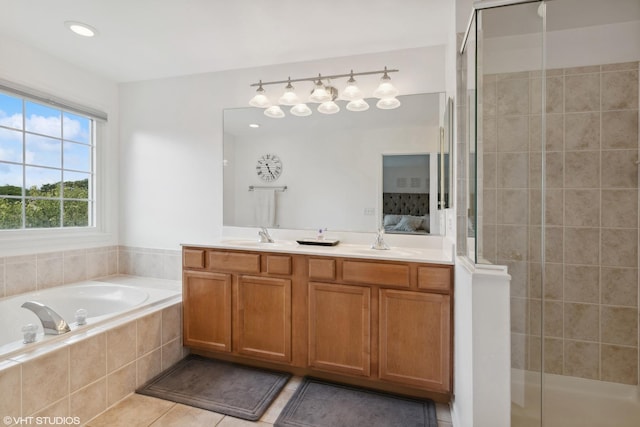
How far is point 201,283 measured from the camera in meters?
2.35

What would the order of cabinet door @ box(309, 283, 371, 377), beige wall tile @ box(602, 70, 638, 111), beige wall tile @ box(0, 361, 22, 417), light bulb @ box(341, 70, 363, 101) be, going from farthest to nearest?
light bulb @ box(341, 70, 363, 101) < cabinet door @ box(309, 283, 371, 377) < beige wall tile @ box(602, 70, 638, 111) < beige wall tile @ box(0, 361, 22, 417)

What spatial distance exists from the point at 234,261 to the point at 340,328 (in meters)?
0.88

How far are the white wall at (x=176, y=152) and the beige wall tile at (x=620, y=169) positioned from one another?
206 centimetres

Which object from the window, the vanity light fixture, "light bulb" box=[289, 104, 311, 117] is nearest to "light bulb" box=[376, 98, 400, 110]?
the vanity light fixture

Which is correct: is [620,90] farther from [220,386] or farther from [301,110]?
[220,386]

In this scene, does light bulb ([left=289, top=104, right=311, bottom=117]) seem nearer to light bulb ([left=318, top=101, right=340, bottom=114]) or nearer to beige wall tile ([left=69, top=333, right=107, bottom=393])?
light bulb ([left=318, top=101, right=340, bottom=114])

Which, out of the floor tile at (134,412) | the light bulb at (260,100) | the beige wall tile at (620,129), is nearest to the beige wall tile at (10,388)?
the floor tile at (134,412)

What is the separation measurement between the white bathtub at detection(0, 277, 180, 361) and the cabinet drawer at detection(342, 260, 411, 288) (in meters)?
1.42

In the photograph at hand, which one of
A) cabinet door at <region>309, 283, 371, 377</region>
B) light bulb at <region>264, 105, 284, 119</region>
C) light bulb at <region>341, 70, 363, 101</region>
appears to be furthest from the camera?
light bulb at <region>264, 105, 284, 119</region>

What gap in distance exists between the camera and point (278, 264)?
2.16m

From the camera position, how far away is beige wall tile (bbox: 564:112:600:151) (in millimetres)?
1892

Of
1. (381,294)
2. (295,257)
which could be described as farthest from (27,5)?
(381,294)

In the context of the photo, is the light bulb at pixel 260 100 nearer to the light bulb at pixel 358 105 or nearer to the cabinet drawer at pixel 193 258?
the light bulb at pixel 358 105

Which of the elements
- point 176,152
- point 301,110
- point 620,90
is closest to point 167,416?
point 176,152
